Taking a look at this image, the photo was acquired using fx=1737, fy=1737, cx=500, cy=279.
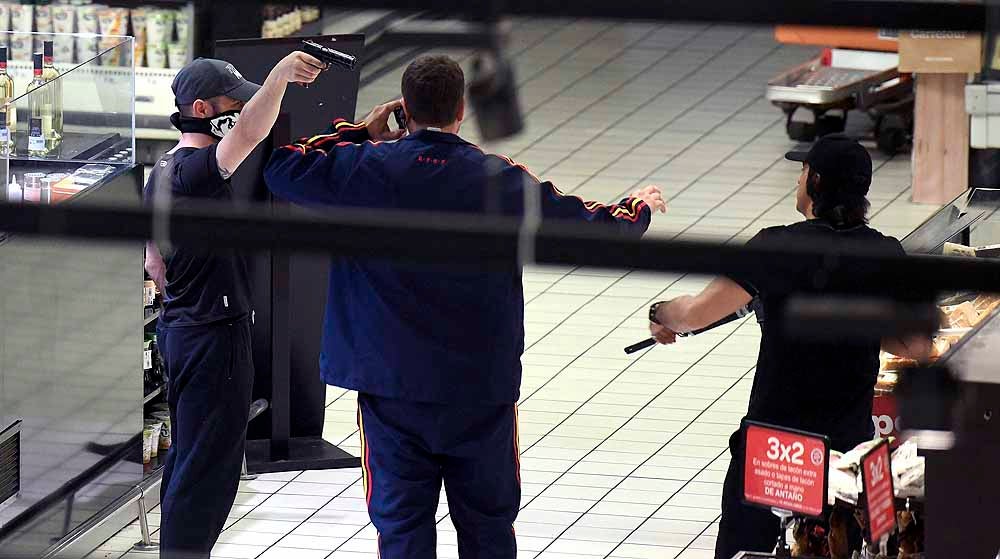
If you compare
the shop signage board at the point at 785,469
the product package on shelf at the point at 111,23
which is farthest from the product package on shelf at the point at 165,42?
the shop signage board at the point at 785,469

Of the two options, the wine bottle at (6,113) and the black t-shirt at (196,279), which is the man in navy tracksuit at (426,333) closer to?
the black t-shirt at (196,279)

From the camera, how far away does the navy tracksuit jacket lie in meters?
3.87

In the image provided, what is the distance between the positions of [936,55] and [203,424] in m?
5.68

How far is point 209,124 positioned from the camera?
15.9 ft

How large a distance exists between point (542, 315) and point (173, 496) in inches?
129

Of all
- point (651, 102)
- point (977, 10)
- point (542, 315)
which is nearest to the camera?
point (977, 10)

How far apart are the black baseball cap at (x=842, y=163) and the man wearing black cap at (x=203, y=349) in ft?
5.42

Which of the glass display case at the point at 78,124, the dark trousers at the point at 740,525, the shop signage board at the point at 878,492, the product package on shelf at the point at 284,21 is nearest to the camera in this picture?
the shop signage board at the point at 878,492

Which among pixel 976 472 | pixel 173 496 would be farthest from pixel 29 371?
pixel 976 472

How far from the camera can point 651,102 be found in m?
11.7

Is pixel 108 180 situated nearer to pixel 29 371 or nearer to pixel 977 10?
pixel 29 371

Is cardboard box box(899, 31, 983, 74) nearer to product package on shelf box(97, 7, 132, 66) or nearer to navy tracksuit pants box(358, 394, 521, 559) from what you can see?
product package on shelf box(97, 7, 132, 66)

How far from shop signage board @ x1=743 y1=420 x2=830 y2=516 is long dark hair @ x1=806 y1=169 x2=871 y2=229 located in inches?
33.8

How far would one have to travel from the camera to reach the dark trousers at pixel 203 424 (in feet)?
15.8
